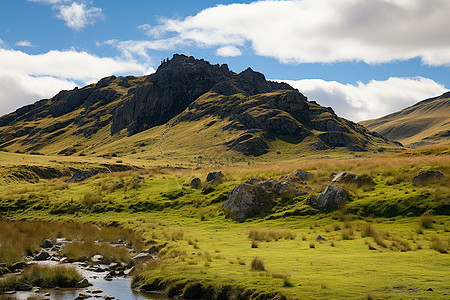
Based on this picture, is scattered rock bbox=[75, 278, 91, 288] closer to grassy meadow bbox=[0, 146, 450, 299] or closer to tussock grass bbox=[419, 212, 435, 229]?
grassy meadow bbox=[0, 146, 450, 299]

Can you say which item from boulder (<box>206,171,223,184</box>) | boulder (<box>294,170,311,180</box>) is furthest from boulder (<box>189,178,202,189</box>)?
boulder (<box>294,170,311,180</box>)

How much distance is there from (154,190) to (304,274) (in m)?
36.8

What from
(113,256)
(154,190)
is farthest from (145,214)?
(113,256)

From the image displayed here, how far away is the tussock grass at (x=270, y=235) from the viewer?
27.9 m

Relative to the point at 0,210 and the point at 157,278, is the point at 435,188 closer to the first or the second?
the point at 157,278

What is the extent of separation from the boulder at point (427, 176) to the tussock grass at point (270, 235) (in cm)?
1411

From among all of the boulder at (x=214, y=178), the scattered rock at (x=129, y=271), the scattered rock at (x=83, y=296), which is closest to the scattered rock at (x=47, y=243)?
the scattered rock at (x=129, y=271)

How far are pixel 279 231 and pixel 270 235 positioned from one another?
1.29 meters

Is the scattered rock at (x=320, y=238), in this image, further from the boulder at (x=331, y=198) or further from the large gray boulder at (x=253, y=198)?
the large gray boulder at (x=253, y=198)

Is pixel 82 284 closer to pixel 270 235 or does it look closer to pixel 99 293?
pixel 99 293

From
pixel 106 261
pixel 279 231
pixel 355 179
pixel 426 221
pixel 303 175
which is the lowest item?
pixel 106 261

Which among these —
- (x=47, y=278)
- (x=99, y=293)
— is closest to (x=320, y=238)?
(x=99, y=293)

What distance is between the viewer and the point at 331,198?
34.0 metres

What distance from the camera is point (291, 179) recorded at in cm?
4200
